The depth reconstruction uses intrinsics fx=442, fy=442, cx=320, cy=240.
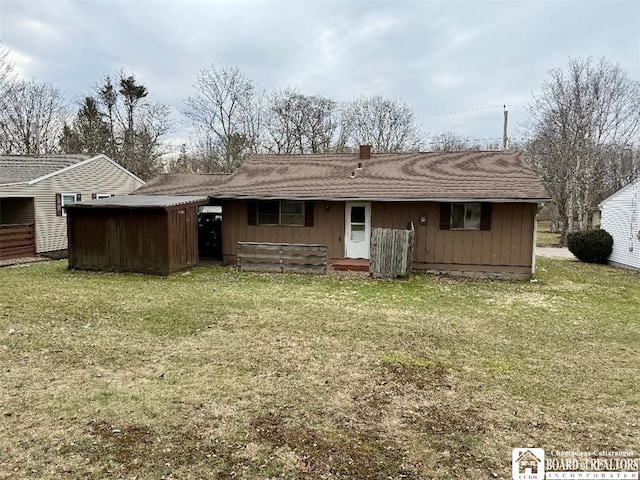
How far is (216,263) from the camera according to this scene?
1406 centimetres

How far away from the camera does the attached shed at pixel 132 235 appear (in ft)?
38.7

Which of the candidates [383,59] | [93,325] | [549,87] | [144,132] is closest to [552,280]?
[93,325]

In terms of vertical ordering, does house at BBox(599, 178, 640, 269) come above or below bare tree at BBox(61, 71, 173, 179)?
below

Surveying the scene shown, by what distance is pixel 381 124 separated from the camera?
111ft

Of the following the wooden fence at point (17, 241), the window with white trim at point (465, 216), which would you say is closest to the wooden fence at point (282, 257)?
the window with white trim at point (465, 216)

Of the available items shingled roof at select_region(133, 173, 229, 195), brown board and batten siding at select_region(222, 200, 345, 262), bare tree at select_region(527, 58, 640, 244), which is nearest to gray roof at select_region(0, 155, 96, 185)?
shingled roof at select_region(133, 173, 229, 195)

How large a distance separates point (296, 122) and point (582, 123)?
17832 mm

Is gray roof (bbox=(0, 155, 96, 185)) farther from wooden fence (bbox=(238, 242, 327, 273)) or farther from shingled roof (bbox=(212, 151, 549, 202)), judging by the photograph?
wooden fence (bbox=(238, 242, 327, 273))

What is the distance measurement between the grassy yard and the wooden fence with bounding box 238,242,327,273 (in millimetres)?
3116

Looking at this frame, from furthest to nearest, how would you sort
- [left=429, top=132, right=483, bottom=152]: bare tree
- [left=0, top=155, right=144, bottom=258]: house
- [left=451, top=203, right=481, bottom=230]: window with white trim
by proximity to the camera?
[left=429, top=132, right=483, bottom=152]: bare tree, [left=0, top=155, right=144, bottom=258]: house, [left=451, top=203, right=481, bottom=230]: window with white trim

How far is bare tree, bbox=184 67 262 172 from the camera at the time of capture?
32.1 metres

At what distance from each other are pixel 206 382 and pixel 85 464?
1654 mm

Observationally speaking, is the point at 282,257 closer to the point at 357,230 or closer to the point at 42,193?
the point at 357,230

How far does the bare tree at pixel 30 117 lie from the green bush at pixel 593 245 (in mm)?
30264
